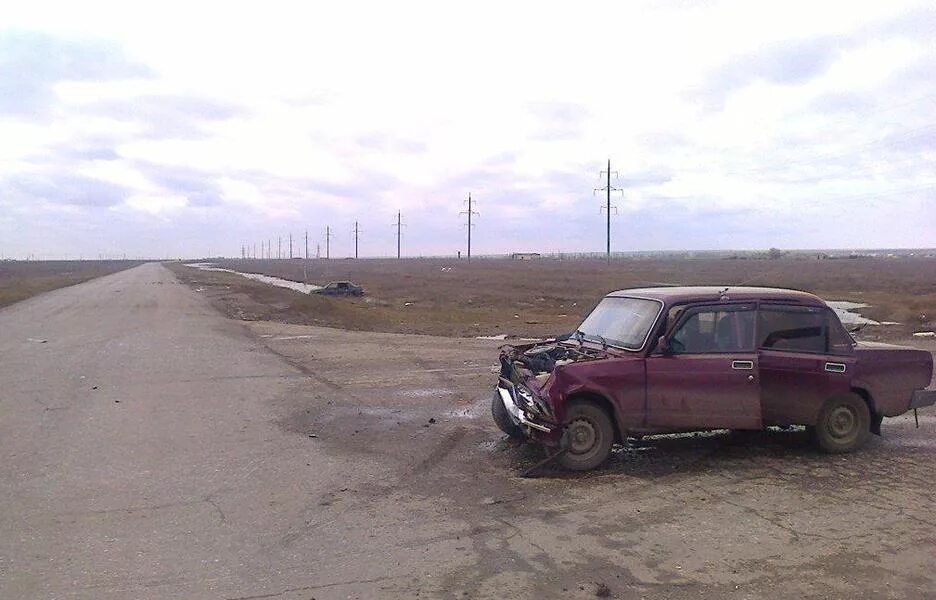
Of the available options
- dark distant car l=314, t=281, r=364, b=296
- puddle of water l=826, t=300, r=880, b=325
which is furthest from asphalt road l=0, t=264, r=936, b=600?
dark distant car l=314, t=281, r=364, b=296

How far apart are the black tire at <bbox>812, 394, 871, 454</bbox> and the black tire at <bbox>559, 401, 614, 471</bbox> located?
232 cm

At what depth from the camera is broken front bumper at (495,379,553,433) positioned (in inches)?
282

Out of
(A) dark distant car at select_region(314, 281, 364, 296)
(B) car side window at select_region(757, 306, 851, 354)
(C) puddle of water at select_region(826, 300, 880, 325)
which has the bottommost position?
(C) puddle of water at select_region(826, 300, 880, 325)

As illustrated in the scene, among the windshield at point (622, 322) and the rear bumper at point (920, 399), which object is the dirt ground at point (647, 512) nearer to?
the rear bumper at point (920, 399)

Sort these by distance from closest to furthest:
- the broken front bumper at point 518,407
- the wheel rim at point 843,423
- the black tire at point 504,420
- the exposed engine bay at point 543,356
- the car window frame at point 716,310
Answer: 1. the broken front bumper at point 518,407
2. the car window frame at point 716,310
3. the exposed engine bay at point 543,356
4. the wheel rim at point 843,423
5. the black tire at point 504,420

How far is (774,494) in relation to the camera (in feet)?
21.2

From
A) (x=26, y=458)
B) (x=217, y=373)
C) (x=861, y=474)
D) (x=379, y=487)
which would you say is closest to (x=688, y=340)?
(x=861, y=474)

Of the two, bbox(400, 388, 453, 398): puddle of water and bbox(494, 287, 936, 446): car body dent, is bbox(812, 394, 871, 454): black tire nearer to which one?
bbox(494, 287, 936, 446): car body dent

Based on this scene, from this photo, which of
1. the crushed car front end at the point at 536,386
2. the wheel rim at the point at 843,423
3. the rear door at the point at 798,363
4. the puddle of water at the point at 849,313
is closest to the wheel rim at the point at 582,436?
the crushed car front end at the point at 536,386

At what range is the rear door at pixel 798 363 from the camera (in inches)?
298

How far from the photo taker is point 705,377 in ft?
23.9

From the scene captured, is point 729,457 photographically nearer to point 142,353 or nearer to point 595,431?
point 595,431

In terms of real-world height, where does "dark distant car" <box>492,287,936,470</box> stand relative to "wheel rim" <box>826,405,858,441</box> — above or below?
above

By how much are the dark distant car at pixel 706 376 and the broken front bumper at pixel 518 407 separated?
15 mm
